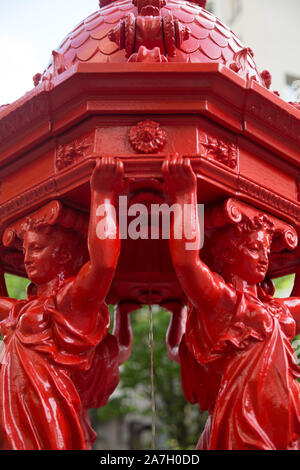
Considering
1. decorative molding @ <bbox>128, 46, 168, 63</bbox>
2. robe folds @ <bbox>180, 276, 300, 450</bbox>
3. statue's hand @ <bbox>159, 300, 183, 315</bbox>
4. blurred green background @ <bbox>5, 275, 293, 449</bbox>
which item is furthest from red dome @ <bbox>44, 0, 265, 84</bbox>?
blurred green background @ <bbox>5, 275, 293, 449</bbox>

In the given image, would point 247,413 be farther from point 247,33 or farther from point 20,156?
point 247,33

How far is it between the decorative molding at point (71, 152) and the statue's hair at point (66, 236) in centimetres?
23

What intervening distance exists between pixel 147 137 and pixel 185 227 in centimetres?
37

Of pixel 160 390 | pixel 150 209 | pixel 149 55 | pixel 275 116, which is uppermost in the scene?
pixel 149 55

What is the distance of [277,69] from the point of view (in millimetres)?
10883

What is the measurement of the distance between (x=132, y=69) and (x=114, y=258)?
0.69 m

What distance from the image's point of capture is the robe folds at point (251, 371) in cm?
191

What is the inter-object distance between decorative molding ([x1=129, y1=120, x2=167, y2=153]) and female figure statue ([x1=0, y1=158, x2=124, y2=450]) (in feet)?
0.47

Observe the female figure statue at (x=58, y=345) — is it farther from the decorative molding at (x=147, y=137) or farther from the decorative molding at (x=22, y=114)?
the decorative molding at (x=22, y=114)

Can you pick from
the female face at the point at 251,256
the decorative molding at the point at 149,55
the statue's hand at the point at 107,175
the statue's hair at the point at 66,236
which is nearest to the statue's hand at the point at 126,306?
the statue's hair at the point at 66,236

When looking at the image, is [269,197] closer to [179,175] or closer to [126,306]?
[179,175]

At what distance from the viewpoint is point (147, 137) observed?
2.08 metres

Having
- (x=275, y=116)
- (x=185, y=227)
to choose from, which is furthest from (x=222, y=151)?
(x=185, y=227)

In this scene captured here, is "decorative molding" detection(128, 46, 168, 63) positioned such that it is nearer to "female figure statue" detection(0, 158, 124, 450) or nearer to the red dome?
the red dome
